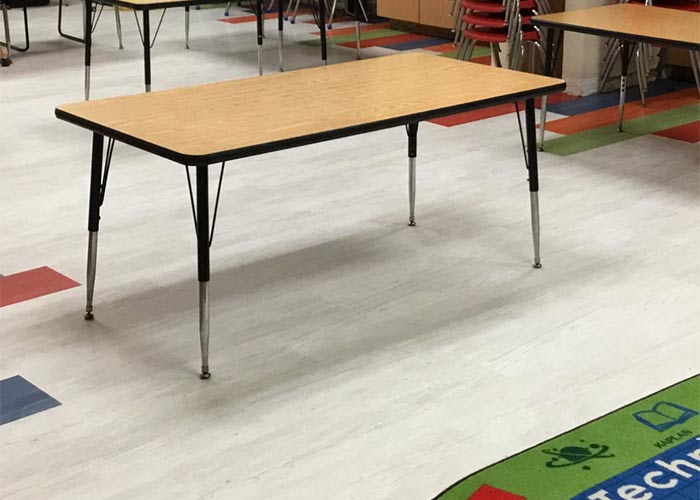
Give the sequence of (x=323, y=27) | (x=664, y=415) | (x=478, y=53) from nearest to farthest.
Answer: (x=664, y=415) < (x=323, y=27) < (x=478, y=53)

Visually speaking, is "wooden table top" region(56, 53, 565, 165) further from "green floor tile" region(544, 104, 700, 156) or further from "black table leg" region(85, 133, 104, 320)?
"green floor tile" region(544, 104, 700, 156)

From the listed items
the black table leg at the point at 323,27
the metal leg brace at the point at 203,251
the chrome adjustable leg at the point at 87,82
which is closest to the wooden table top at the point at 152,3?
the chrome adjustable leg at the point at 87,82

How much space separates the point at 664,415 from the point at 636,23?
2.30m

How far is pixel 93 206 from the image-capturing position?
124 inches

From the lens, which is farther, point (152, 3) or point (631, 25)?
point (152, 3)

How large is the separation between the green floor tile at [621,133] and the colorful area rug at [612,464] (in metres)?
2.44

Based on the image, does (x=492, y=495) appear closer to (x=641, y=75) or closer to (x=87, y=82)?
(x=641, y=75)

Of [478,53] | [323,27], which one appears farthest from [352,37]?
[323,27]

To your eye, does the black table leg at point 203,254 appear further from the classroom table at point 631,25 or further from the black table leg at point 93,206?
the classroom table at point 631,25

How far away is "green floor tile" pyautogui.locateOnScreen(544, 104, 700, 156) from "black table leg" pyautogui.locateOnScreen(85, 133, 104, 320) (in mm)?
2432

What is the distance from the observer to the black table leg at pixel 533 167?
344 cm

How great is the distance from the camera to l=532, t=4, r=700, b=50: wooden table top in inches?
163

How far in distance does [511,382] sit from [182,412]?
2.82 feet

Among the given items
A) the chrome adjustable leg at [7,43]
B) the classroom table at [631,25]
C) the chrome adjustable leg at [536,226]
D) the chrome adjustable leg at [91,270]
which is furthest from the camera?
the chrome adjustable leg at [7,43]
